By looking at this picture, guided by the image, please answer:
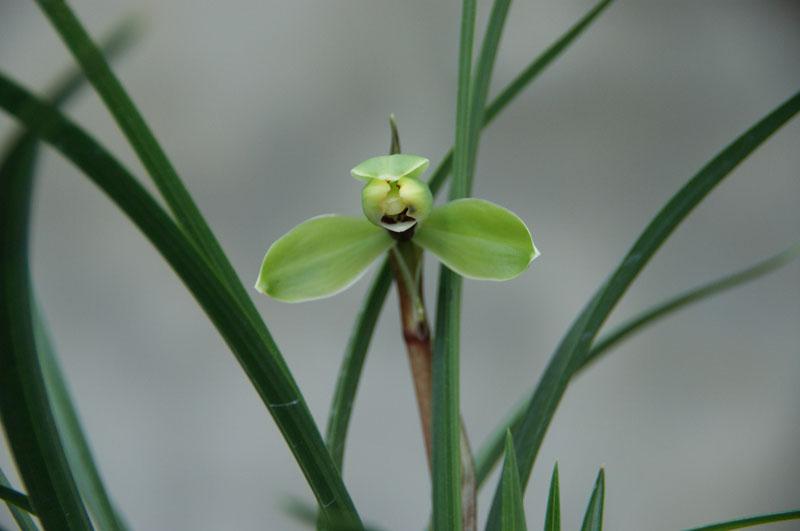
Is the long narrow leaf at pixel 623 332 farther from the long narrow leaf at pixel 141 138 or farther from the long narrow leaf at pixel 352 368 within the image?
the long narrow leaf at pixel 141 138

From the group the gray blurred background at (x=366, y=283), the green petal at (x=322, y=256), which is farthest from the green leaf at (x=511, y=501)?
the gray blurred background at (x=366, y=283)

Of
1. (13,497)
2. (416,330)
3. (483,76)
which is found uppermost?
(483,76)

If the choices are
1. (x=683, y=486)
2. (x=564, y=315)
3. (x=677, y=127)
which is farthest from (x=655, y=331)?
(x=677, y=127)

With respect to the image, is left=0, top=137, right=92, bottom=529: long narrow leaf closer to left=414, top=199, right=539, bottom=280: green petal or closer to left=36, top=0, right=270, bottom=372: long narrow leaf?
left=36, top=0, right=270, bottom=372: long narrow leaf

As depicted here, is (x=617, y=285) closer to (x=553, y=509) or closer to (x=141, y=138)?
(x=553, y=509)

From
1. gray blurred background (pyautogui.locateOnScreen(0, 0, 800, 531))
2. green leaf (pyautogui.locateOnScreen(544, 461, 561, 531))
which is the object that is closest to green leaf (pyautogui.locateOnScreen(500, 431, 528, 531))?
green leaf (pyautogui.locateOnScreen(544, 461, 561, 531))

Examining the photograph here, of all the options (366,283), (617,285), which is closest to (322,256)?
(617,285)

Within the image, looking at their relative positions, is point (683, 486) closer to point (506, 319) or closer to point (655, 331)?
point (655, 331)
